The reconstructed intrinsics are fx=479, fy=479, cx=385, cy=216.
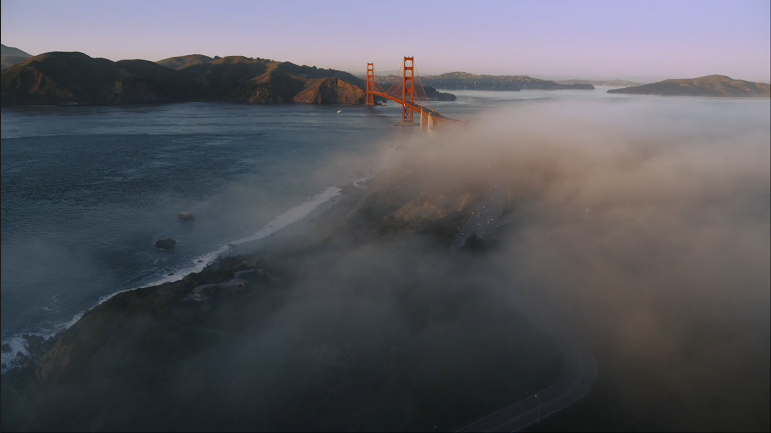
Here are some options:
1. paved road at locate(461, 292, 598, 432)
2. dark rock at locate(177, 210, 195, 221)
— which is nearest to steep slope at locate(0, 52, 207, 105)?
dark rock at locate(177, 210, 195, 221)

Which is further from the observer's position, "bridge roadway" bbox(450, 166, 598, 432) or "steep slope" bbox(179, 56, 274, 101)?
"steep slope" bbox(179, 56, 274, 101)

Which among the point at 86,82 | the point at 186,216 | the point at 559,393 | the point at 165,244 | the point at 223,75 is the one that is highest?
the point at 223,75

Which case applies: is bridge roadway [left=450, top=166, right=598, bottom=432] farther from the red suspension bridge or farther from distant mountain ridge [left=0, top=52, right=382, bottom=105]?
the red suspension bridge

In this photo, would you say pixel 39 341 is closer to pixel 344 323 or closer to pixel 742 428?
pixel 344 323

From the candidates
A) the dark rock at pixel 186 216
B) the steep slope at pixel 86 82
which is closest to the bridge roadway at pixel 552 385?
the steep slope at pixel 86 82

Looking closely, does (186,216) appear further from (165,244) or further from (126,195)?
(126,195)

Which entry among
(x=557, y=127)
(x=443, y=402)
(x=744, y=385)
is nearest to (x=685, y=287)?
(x=744, y=385)

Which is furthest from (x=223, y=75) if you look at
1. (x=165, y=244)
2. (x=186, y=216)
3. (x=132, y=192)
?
(x=165, y=244)

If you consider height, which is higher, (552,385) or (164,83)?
(164,83)
